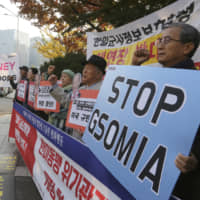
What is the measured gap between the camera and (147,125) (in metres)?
1.08

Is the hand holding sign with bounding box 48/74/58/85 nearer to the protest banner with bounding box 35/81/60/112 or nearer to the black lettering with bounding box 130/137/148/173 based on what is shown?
the protest banner with bounding box 35/81/60/112

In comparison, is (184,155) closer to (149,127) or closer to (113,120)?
(149,127)

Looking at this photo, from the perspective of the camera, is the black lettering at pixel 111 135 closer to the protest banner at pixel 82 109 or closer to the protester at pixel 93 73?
the protest banner at pixel 82 109

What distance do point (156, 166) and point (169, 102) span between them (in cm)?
27

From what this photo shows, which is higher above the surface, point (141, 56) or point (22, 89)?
point (141, 56)

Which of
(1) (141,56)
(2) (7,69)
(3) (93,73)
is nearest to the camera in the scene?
(1) (141,56)

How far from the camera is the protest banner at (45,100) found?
370cm

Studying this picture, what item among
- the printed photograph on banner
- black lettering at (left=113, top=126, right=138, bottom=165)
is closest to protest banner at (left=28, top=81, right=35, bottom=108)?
the printed photograph on banner

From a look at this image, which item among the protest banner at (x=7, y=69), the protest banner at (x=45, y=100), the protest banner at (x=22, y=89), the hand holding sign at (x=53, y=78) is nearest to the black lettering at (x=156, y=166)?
the hand holding sign at (x=53, y=78)

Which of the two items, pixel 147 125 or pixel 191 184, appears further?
pixel 191 184

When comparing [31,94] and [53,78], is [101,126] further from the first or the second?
[31,94]

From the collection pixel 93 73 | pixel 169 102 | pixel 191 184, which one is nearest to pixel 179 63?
pixel 169 102

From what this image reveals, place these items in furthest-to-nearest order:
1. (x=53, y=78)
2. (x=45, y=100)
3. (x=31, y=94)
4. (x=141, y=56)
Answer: (x=31, y=94)
(x=45, y=100)
(x=53, y=78)
(x=141, y=56)

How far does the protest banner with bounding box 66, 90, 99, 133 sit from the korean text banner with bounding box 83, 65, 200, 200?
1.16m
